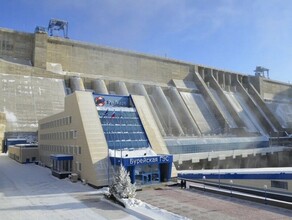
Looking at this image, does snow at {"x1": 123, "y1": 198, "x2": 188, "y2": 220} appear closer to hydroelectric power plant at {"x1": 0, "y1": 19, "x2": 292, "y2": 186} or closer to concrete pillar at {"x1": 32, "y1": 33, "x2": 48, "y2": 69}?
hydroelectric power plant at {"x1": 0, "y1": 19, "x2": 292, "y2": 186}

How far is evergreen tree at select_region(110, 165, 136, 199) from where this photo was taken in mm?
19922

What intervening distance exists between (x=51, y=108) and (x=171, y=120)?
27061mm

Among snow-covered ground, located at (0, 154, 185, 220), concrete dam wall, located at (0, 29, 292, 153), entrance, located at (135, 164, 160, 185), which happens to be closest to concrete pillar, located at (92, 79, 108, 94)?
concrete dam wall, located at (0, 29, 292, 153)

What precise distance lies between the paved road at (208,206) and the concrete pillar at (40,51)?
50.5 m

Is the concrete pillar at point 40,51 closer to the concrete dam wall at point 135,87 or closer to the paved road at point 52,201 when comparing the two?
the concrete dam wall at point 135,87

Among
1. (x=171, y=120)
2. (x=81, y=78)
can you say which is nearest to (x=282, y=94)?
(x=171, y=120)

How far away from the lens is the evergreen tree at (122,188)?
19.9 meters

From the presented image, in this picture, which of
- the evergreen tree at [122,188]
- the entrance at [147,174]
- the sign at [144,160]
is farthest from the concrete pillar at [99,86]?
the evergreen tree at [122,188]

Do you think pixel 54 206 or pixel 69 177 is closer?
pixel 54 206

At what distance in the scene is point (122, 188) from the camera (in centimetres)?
2006

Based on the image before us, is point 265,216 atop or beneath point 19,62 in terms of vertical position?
beneath

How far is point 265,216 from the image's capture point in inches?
622

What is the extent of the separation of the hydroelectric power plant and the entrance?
0.09m

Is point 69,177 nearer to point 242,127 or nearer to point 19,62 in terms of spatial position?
point 19,62
